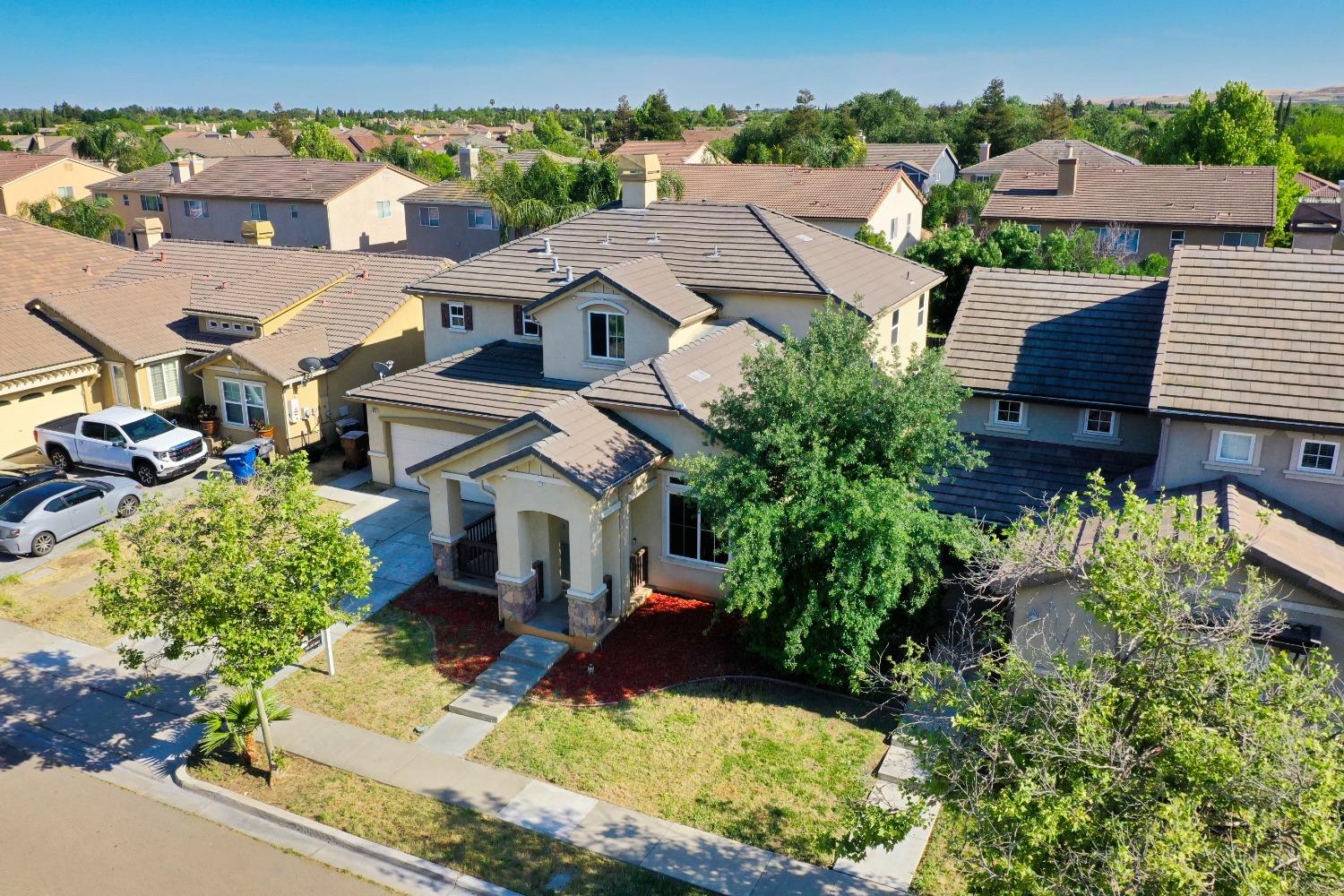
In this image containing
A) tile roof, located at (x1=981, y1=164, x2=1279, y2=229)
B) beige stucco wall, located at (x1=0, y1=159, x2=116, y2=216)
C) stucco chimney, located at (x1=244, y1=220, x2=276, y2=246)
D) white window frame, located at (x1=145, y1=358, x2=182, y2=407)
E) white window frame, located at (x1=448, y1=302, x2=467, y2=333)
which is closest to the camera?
white window frame, located at (x1=448, y1=302, x2=467, y2=333)

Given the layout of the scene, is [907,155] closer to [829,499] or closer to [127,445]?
[127,445]

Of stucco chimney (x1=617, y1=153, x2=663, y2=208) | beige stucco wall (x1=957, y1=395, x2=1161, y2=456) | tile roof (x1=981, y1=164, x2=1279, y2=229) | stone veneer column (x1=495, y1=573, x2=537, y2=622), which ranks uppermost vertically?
stucco chimney (x1=617, y1=153, x2=663, y2=208)

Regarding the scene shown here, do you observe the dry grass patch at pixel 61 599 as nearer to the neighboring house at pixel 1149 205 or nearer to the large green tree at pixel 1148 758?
the large green tree at pixel 1148 758

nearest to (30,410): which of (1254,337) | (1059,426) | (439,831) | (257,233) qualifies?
(257,233)

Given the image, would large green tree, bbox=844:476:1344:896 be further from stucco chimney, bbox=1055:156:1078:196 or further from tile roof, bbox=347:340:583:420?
stucco chimney, bbox=1055:156:1078:196

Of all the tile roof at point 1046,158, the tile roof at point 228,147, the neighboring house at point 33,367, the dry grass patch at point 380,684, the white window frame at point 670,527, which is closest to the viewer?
the dry grass patch at point 380,684

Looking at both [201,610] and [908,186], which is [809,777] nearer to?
[201,610]

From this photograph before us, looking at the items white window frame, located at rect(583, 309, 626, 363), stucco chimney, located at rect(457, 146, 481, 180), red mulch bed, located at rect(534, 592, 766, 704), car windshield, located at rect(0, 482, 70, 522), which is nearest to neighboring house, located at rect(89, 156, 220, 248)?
stucco chimney, located at rect(457, 146, 481, 180)

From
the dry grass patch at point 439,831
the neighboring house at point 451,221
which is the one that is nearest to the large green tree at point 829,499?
the dry grass patch at point 439,831
